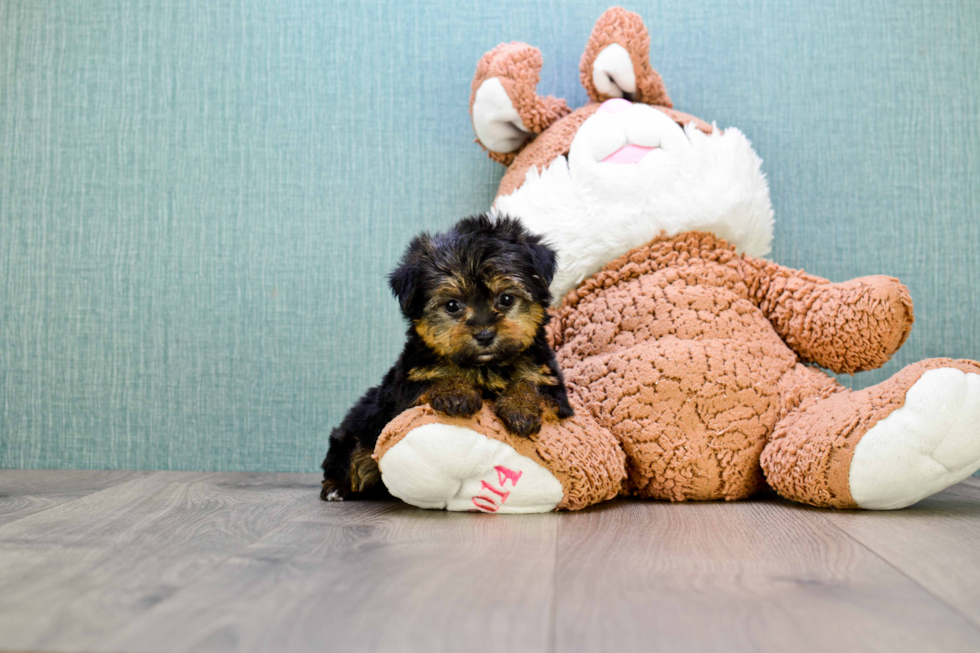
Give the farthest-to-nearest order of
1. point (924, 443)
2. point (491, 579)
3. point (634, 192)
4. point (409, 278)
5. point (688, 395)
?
1. point (634, 192)
2. point (688, 395)
3. point (409, 278)
4. point (924, 443)
5. point (491, 579)

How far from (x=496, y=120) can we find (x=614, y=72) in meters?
0.40

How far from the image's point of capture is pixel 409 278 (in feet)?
5.72

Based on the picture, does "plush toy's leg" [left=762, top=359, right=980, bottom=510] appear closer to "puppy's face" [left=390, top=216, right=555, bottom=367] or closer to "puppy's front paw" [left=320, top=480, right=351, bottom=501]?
"puppy's face" [left=390, top=216, right=555, bottom=367]

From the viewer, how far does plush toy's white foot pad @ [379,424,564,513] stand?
64.1 inches

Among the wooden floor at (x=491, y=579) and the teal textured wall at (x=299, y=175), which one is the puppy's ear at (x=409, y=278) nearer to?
the wooden floor at (x=491, y=579)

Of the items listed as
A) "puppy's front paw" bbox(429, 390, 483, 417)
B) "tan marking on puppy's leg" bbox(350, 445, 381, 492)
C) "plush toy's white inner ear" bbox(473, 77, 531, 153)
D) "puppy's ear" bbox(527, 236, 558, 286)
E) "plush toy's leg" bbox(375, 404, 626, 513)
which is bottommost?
"tan marking on puppy's leg" bbox(350, 445, 381, 492)

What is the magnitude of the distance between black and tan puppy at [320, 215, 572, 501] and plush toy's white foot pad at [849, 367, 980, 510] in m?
0.72

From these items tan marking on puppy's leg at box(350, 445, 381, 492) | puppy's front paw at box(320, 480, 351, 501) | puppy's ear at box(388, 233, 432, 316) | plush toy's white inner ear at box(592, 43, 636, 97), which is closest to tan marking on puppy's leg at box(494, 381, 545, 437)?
puppy's ear at box(388, 233, 432, 316)

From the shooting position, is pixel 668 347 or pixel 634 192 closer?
pixel 668 347

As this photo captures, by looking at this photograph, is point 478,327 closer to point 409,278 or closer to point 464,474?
point 409,278

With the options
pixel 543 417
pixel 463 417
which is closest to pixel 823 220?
pixel 543 417

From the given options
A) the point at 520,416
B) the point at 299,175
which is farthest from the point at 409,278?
the point at 299,175

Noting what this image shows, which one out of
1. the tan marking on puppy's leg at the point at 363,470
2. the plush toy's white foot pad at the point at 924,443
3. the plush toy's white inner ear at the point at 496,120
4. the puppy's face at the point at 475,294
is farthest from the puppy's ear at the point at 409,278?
the plush toy's white foot pad at the point at 924,443

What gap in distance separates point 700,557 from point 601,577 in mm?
240
